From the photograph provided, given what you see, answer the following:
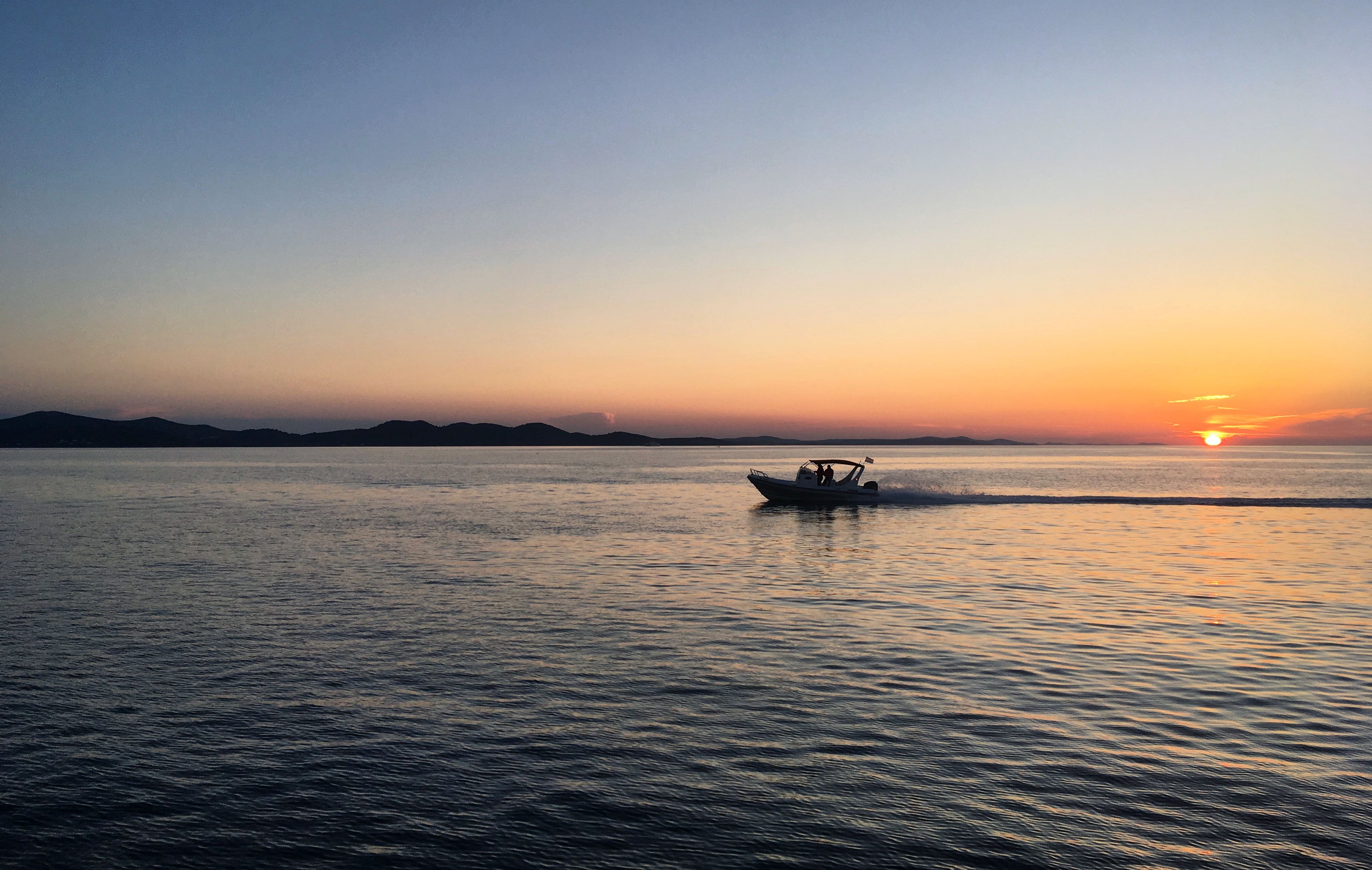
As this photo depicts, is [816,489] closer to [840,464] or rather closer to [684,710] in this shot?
[840,464]

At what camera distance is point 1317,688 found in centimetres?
1462

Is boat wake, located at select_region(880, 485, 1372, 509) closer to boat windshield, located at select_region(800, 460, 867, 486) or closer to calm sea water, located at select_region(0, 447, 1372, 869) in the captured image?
boat windshield, located at select_region(800, 460, 867, 486)

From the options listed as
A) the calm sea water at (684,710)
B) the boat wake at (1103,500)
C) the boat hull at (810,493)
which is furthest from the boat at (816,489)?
the calm sea water at (684,710)

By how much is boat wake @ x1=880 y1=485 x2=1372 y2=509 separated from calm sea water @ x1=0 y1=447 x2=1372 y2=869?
35462 mm

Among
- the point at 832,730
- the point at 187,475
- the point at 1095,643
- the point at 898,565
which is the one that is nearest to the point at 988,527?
the point at 898,565

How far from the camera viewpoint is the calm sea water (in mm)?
9250

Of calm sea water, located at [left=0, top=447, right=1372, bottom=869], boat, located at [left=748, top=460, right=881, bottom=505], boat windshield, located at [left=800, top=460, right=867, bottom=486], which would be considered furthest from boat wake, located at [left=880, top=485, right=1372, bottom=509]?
calm sea water, located at [left=0, top=447, right=1372, bottom=869]

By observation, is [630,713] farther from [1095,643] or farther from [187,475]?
[187,475]

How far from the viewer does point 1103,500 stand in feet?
233

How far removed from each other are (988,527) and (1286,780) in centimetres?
3902

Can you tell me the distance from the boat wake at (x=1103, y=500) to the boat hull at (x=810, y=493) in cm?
428

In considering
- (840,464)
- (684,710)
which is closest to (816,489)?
(840,464)

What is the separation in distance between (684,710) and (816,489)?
52.7 meters

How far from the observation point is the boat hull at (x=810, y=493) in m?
65.6
